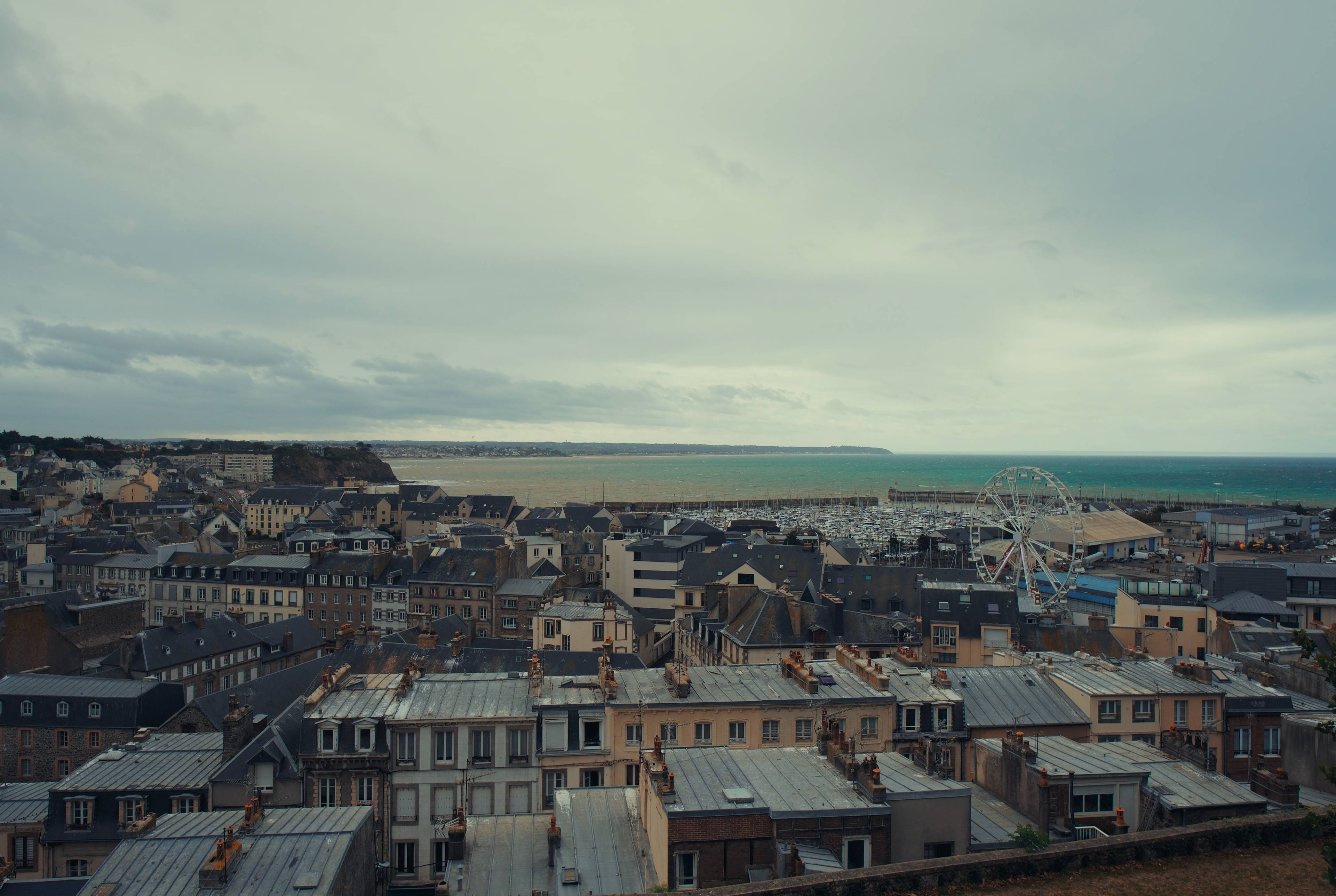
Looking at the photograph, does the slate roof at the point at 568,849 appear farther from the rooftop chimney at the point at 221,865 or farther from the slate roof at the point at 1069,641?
the slate roof at the point at 1069,641

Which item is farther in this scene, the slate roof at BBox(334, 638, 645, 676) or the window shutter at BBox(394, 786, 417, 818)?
the slate roof at BBox(334, 638, 645, 676)

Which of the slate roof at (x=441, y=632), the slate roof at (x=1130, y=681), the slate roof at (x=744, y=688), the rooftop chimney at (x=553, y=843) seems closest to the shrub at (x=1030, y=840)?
the rooftop chimney at (x=553, y=843)

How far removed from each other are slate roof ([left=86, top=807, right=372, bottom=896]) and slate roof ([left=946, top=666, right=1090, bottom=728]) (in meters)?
19.7

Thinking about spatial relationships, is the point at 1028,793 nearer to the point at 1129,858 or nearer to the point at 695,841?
the point at 1129,858

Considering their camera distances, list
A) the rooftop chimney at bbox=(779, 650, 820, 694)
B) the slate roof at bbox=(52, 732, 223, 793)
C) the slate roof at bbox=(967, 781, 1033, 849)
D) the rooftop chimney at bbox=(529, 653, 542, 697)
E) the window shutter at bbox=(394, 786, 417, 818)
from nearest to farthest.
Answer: the slate roof at bbox=(967, 781, 1033, 849)
the window shutter at bbox=(394, 786, 417, 818)
the slate roof at bbox=(52, 732, 223, 793)
the rooftop chimney at bbox=(529, 653, 542, 697)
the rooftop chimney at bbox=(779, 650, 820, 694)

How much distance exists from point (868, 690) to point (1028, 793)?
8.60m

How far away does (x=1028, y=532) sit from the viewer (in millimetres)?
70375

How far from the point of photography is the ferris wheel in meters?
64.8

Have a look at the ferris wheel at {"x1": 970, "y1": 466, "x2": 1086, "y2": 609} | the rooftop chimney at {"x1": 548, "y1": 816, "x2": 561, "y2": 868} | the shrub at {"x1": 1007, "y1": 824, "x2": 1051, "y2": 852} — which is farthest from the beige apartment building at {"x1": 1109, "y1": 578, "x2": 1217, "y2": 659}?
the rooftop chimney at {"x1": 548, "y1": 816, "x2": 561, "y2": 868}

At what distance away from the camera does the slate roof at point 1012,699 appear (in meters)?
27.9

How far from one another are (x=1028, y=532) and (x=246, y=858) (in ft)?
218

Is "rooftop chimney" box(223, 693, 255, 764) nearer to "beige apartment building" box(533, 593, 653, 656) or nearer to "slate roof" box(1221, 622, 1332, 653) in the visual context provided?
"beige apartment building" box(533, 593, 653, 656)

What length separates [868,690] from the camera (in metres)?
27.8

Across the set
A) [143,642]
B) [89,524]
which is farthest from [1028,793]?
[89,524]
